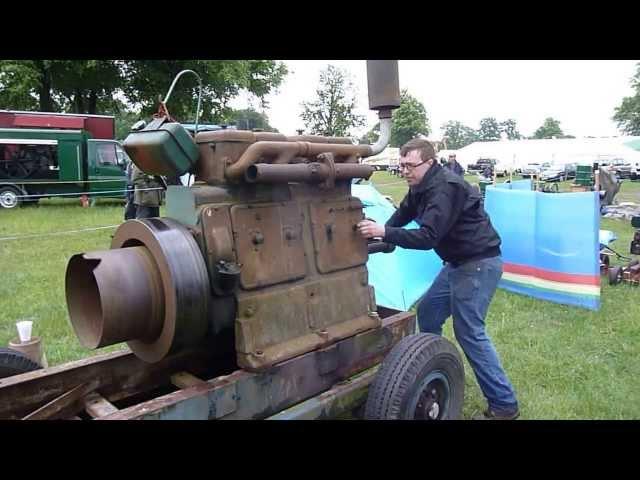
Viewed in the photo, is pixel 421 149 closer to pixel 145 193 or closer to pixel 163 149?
pixel 163 149

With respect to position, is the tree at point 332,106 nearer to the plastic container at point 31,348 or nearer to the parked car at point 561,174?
the parked car at point 561,174

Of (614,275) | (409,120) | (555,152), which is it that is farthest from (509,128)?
(614,275)

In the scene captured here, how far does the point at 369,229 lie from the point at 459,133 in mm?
117607

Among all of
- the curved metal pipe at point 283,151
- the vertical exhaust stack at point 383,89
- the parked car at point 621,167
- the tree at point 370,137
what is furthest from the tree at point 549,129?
the curved metal pipe at point 283,151

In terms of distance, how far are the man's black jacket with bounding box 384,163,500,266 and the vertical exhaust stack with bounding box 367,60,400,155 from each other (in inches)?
15.9

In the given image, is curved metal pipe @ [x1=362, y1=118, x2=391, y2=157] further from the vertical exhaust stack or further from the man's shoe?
the man's shoe

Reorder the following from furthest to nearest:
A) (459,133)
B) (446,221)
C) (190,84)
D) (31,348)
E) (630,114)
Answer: (459,133) → (630,114) → (190,84) → (31,348) → (446,221)

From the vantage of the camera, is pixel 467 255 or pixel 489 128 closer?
pixel 467 255

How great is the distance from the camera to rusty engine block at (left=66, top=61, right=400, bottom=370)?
215cm

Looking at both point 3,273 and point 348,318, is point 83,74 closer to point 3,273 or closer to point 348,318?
point 3,273

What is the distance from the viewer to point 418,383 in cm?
268

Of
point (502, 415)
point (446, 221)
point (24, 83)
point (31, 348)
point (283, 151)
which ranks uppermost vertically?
point (24, 83)

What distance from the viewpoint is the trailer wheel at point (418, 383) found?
8.48 ft
